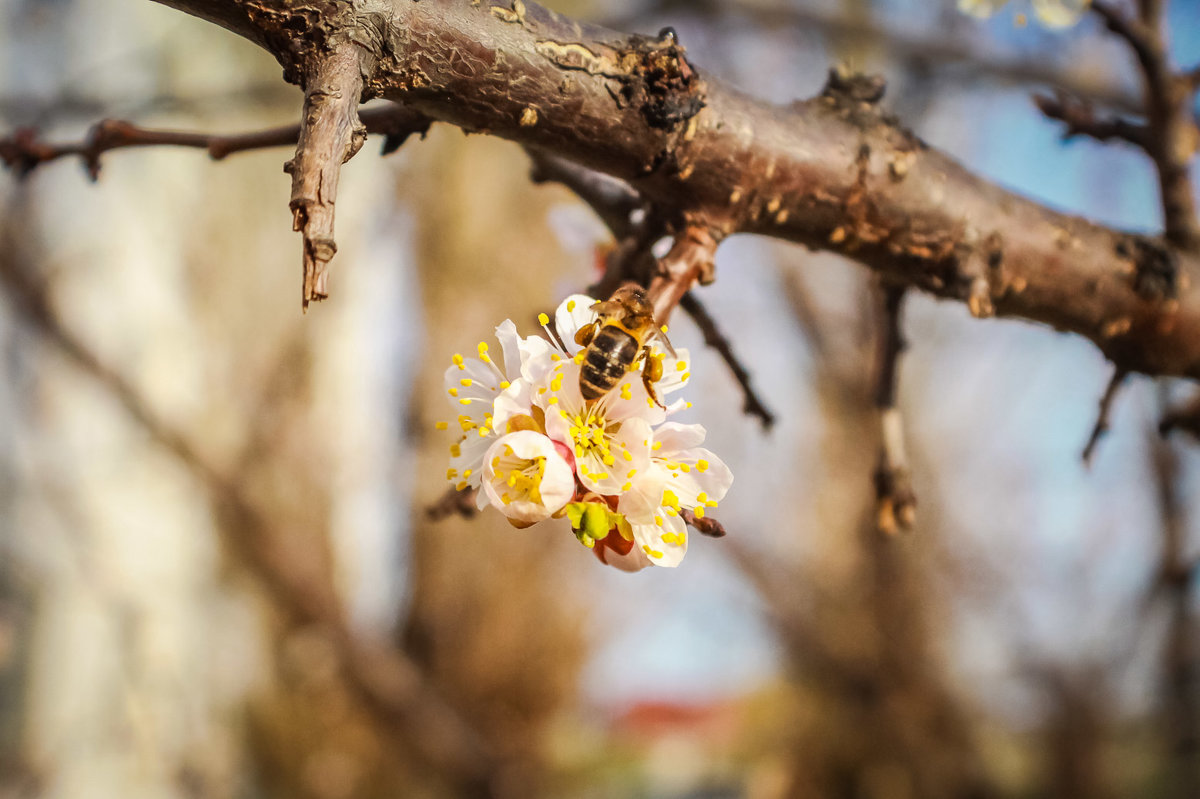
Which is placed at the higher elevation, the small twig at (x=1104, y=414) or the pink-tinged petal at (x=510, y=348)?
the pink-tinged petal at (x=510, y=348)

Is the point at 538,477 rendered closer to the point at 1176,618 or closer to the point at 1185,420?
the point at 1185,420

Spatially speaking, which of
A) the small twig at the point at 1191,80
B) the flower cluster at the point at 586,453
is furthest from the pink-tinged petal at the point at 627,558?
the small twig at the point at 1191,80

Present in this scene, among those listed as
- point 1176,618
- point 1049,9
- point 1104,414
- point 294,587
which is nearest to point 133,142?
point 1104,414

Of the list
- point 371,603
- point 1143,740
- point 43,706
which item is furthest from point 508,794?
point 1143,740

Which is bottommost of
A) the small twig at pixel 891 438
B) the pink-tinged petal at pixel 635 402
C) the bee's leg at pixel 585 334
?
the small twig at pixel 891 438

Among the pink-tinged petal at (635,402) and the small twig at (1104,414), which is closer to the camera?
the pink-tinged petal at (635,402)

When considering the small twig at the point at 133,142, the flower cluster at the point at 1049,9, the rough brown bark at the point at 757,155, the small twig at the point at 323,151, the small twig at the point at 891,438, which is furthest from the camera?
the flower cluster at the point at 1049,9

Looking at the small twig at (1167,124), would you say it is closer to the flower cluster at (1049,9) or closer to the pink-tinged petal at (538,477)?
the flower cluster at (1049,9)
